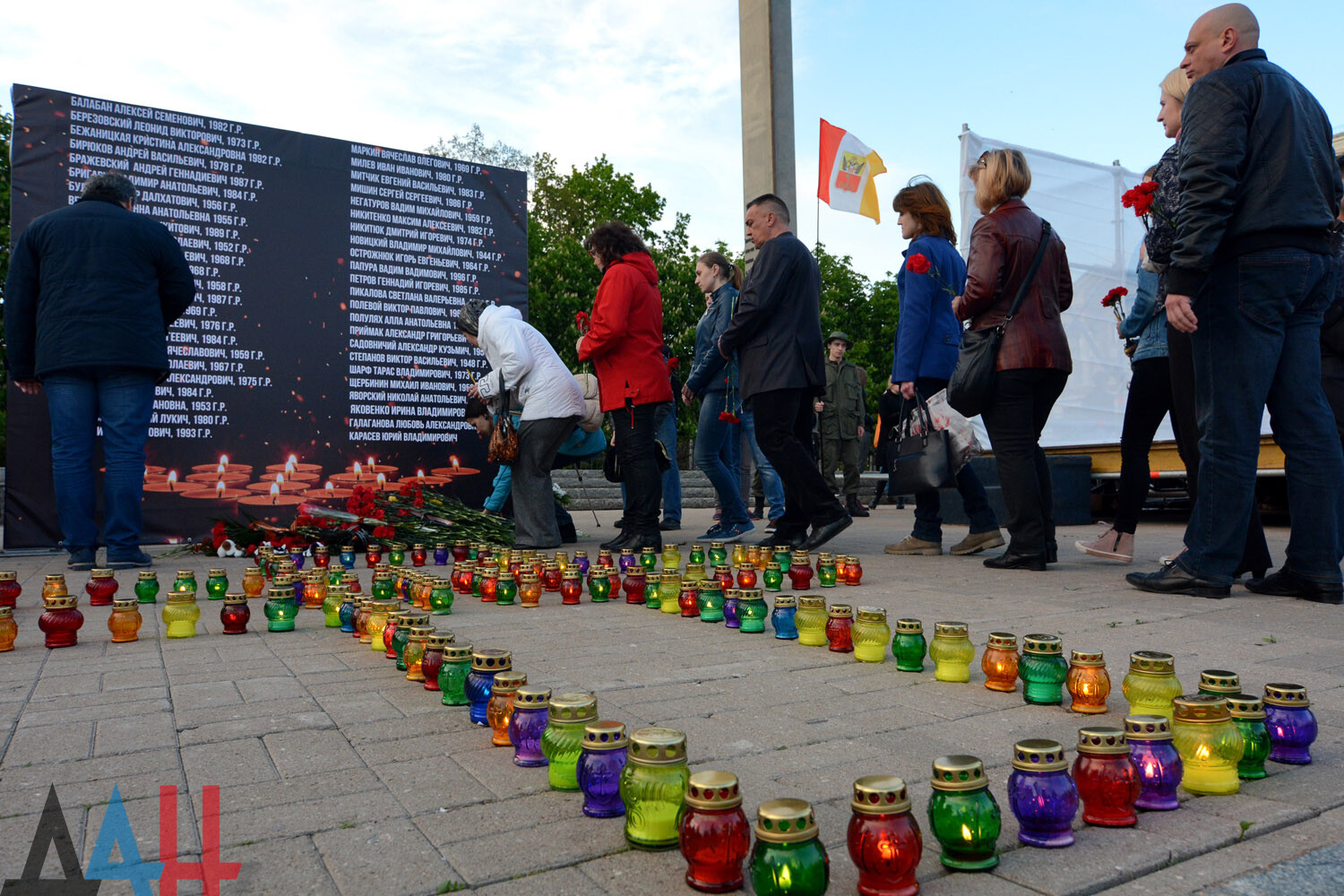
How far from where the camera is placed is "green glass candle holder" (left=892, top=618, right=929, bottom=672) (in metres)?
3.10

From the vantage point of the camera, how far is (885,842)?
58.1 inches

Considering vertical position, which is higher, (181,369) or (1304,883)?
(181,369)

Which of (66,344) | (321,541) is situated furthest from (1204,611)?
(66,344)

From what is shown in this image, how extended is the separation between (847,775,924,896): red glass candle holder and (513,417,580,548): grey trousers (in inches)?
232

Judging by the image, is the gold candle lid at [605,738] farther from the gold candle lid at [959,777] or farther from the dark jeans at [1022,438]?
the dark jeans at [1022,438]

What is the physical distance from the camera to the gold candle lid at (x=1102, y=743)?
1.78 m

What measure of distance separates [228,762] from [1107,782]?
1800 millimetres

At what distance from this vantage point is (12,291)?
21.7ft

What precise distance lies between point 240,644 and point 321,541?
12.9 ft

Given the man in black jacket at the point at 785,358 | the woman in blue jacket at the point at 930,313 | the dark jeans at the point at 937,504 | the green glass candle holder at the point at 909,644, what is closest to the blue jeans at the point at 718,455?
the man in black jacket at the point at 785,358

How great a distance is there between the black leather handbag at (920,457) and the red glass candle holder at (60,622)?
176 inches

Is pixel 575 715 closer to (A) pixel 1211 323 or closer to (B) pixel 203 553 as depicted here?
(A) pixel 1211 323

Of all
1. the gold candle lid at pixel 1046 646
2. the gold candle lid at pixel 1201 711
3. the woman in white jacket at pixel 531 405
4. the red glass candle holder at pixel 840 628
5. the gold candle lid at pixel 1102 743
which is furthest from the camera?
the woman in white jacket at pixel 531 405

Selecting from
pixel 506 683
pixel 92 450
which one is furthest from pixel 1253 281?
pixel 92 450
